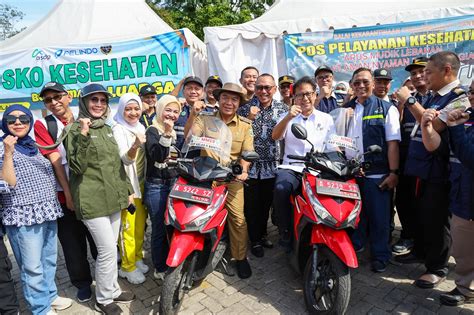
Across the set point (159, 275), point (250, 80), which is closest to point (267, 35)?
point (250, 80)

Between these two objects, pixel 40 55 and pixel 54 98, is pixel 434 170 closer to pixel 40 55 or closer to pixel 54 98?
pixel 54 98

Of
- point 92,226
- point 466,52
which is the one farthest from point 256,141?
point 466,52

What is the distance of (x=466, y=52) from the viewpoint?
237 inches

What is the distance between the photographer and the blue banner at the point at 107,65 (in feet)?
21.8

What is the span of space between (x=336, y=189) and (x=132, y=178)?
1.93 meters

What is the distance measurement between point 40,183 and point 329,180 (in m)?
2.39

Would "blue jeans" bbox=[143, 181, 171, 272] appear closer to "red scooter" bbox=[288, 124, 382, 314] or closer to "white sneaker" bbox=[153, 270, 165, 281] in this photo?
"white sneaker" bbox=[153, 270, 165, 281]

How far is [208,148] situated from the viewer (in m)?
2.77

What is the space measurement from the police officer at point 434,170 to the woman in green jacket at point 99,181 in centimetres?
262

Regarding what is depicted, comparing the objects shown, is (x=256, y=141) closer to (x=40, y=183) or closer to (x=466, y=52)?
(x=40, y=183)

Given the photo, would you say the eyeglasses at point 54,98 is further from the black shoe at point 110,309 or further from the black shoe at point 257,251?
the black shoe at point 257,251

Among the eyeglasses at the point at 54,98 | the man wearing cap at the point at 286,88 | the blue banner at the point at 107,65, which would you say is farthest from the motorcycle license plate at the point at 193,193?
the blue banner at the point at 107,65

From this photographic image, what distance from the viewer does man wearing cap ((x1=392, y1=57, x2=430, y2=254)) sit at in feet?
12.0

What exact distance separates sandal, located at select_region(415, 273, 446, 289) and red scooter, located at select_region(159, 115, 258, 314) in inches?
77.6
